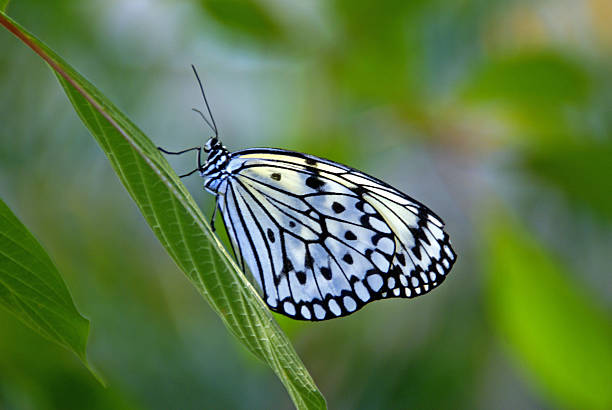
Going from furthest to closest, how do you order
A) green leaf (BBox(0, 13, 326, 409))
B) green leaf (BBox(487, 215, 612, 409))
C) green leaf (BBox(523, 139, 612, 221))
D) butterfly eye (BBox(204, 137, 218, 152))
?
1. green leaf (BBox(523, 139, 612, 221))
2. green leaf (BBox(487, 215, 612, 409))
3. butterfly eye (BBox(204, 137, 218, 152))
4. green leaf (BBox(0, 13, 326, 409))

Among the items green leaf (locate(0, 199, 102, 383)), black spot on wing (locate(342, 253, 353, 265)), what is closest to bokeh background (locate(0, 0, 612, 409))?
black spot on wing (locate(342, 253, 353, 265))

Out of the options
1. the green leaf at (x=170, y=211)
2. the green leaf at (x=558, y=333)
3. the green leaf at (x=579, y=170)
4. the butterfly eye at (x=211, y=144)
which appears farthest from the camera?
the green leaf at (x=579, y=170)

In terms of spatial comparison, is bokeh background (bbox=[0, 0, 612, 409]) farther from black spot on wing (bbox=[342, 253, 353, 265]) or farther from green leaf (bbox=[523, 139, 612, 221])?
black spot on wing (bbox=[342, 253, 353, 265])

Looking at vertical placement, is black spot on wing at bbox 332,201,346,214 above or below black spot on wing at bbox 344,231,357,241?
above

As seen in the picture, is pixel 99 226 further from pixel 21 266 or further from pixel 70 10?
pixel 21 266

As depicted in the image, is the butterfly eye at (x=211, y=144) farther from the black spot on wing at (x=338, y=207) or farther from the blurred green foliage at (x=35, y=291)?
the blurred green foliage at (x=35, y=291)

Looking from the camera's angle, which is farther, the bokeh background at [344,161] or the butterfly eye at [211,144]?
the bokeh background at [344,161]

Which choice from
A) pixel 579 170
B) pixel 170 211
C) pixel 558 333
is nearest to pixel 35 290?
pixel 170 211

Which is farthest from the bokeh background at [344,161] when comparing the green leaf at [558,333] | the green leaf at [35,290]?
the green leaf at [35,290]

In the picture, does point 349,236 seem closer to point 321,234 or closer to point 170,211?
point 321,234
